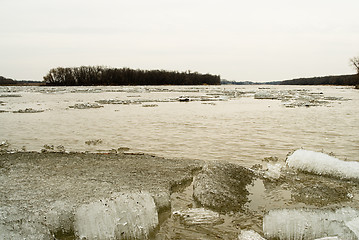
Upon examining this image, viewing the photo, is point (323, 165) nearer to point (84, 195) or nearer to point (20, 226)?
point (84, 195)

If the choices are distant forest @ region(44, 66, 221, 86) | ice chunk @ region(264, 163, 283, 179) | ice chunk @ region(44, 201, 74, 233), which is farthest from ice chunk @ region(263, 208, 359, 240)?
distant forest @ region(44, 66, 221, 86)

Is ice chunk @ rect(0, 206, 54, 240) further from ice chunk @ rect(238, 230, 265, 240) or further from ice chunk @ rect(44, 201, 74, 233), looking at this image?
ice chunk @ rect(238, 230, 265, 240)

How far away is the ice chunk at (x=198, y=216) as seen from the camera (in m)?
3.16

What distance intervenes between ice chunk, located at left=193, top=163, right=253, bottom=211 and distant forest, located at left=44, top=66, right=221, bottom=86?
81328mm

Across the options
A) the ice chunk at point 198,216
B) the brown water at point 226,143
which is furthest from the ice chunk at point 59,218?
the ice chunk at point 198,216

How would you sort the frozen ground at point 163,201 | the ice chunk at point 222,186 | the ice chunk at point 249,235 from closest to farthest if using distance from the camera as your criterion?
the ice chunk at point 249,235, the frozen ground at point 163,201, the ice chunk at point 222,186

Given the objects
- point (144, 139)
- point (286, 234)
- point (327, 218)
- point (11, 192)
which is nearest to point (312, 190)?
point (327, 218)

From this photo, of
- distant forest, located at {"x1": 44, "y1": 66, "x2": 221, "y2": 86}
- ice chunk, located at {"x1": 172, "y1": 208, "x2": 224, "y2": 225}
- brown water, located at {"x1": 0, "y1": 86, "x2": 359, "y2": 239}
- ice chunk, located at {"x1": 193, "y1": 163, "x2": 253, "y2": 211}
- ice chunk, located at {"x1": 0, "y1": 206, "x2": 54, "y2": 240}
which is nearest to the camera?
ice chunk, located at {"x1": 0, "y1": 206, "x2": 54, "y2": 240}

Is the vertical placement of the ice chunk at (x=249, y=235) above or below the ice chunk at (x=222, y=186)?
below

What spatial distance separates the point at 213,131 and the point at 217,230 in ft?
20.2

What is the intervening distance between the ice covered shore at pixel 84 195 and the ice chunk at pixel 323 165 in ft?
6.15

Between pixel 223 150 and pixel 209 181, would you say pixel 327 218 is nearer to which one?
pixel 209 181

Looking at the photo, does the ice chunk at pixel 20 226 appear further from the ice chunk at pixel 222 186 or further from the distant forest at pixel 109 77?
the distant forest at pixel 109 77

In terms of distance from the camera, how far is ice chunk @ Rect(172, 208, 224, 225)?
10.4ft
